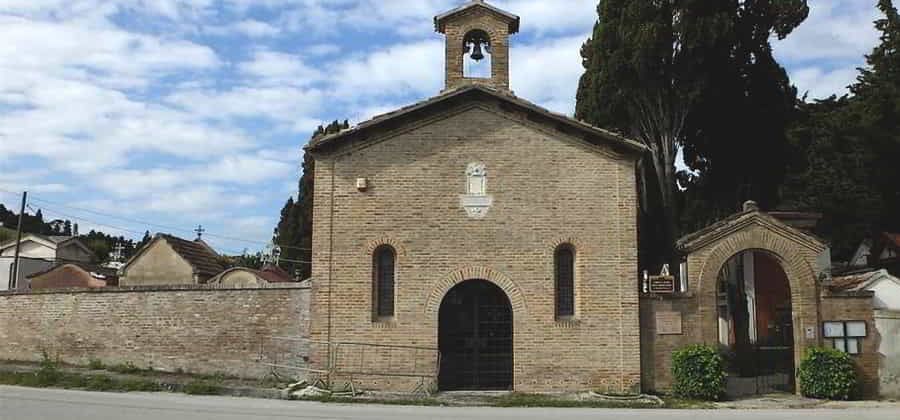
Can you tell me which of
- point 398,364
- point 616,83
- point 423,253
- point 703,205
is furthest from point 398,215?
point 703,205

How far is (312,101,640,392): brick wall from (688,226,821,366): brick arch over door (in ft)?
5.25

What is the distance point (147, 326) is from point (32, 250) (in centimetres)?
4529

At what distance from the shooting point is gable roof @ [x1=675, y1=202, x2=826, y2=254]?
17641 millimetres

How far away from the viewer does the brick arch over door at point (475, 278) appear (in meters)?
17.4

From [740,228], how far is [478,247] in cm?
587

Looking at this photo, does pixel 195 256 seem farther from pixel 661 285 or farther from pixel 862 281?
pixel 862 281

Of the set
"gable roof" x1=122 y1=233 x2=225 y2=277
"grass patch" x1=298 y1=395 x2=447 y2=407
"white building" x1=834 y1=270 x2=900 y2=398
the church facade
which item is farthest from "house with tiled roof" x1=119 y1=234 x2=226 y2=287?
"white building" x1=834 y1=270 x2=900 y2=398

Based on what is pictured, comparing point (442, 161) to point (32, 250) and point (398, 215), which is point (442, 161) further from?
point (32, 250)

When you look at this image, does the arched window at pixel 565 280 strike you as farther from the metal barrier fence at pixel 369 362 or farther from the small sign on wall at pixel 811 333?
the small sign on wall at pixel 811 333

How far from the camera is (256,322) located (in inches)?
725

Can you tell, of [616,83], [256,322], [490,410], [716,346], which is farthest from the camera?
[616,83]

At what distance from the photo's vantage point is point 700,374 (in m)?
16.7

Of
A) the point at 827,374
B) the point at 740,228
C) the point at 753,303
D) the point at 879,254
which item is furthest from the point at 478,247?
the point at 879,254

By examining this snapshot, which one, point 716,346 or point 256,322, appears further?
point 256,322
